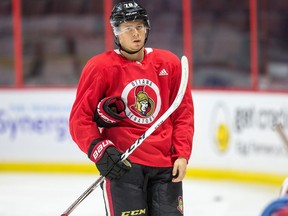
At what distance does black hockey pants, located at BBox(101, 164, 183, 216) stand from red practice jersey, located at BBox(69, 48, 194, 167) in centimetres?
4

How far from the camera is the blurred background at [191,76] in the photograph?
567 centimetres

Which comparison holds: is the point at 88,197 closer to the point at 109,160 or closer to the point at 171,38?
the point at 171,38

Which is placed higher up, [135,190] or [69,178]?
[135,190]

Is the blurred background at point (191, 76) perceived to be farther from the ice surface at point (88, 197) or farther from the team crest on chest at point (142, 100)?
the team crest on chest at point (142, 100)

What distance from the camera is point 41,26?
22.7 ft

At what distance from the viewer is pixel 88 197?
5.20 meters

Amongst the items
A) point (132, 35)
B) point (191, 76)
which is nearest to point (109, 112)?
point (132, 35)

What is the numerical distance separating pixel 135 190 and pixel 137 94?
12.3 inches

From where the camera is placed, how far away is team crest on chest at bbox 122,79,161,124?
104 inches

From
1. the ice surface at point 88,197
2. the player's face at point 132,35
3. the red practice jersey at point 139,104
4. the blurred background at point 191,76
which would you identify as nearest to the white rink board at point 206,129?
the blurred background at point 191,76

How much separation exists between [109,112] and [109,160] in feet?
0.51

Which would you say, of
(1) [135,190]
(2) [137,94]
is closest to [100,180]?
(1) [135,190]

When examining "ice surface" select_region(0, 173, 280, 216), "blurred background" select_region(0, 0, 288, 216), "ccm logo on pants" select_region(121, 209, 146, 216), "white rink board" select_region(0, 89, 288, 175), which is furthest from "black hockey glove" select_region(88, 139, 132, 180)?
"white rink board" select_region(0, 89, 288, 175)

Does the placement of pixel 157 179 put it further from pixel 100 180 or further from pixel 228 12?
pixel 228 12
